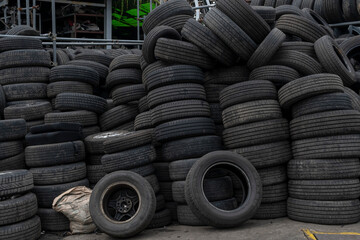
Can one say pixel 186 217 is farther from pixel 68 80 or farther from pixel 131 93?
pixel 68 80

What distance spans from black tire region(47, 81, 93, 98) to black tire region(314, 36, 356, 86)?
4.48 metres

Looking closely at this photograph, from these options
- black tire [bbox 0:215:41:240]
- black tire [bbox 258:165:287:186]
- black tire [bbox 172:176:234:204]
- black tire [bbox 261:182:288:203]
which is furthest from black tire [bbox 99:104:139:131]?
black tire [bbox 261:182:288:203]

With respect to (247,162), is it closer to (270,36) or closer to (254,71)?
(254,71)

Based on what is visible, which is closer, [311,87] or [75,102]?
[311,87]

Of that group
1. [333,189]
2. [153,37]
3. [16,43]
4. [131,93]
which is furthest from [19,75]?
[333,189]

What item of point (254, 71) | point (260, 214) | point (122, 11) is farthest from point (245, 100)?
point (122, 11)

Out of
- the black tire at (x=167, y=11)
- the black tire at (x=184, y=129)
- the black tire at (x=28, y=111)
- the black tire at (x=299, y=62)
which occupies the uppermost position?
the black tire at (x=167, y=11)

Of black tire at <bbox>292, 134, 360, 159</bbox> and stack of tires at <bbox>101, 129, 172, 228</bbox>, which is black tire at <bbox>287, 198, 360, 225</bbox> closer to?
black tire at <bbox>292, 134, 360, 159</bbox>

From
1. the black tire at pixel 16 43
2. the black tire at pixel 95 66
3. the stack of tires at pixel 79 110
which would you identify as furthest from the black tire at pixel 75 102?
the black tire at pixel 16 43

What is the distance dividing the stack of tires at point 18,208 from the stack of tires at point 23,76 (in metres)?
2.29

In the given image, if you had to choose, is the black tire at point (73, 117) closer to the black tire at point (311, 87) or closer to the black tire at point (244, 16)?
the black tire at point (244, 16)

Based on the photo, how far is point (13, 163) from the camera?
22.2 feet

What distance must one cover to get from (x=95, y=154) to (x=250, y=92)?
2890mm

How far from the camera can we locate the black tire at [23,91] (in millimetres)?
7852
